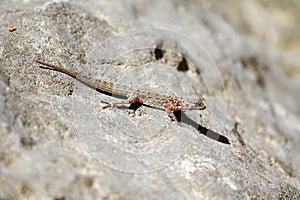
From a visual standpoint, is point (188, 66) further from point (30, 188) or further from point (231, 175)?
point (30, 188)

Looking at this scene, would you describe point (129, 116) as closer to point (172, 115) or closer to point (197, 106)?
point (172, 115)

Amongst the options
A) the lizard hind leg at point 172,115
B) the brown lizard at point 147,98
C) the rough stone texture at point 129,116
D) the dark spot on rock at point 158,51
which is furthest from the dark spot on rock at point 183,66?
the lizard hind leg at point 172,115

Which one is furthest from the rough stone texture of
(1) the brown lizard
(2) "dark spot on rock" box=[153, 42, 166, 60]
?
(1) the brown lizard

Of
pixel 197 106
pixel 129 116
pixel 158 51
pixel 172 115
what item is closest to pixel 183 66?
pixel 158 51

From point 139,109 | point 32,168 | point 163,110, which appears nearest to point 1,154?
point 32,168

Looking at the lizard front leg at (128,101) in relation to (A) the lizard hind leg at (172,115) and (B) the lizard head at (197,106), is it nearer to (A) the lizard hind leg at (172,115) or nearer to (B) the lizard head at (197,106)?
(A) the lizard hind leg at (172,115)

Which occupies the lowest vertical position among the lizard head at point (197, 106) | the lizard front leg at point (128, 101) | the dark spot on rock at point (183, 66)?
the lizard front leg at point (128, 101)
